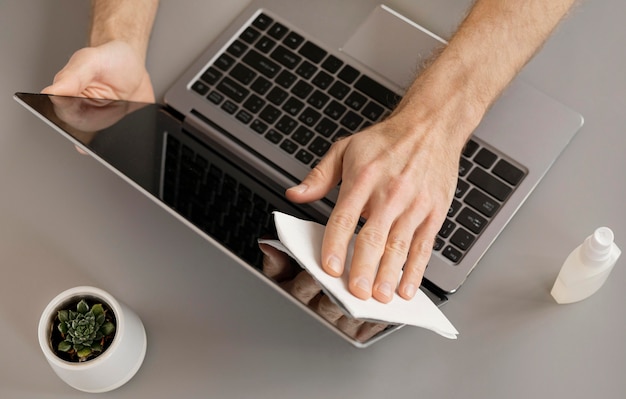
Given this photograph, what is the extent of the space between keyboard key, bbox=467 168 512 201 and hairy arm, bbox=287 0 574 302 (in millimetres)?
35

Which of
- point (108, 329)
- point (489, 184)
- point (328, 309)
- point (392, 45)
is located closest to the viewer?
point (328, 309)

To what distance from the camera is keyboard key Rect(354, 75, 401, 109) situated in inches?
38.9

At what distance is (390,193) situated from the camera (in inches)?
34.7

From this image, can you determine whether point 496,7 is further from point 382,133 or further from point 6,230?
point 6,230

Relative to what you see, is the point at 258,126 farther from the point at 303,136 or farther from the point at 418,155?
the point at 418,155

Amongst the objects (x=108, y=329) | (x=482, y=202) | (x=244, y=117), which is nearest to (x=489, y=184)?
(x=482, y=202)

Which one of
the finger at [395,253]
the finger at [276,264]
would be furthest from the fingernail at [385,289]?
the finger at [276,264]

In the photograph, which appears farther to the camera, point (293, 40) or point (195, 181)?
point (293, 40)

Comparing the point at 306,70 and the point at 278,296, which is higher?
the point at 306,70

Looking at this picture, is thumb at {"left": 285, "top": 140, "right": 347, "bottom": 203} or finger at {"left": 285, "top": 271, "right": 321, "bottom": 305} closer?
finger at {"left": 285, "top": 271, "right": 321, "bottom": 305}

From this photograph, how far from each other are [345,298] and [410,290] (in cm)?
11

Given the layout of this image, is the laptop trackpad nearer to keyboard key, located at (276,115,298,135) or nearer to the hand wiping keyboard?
keyboard key, located at (276,115,298,135)

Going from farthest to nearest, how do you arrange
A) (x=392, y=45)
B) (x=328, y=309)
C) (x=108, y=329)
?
1. (x=392, y=45)
2. (x=108, y=329)
3. (x=328, y=309)

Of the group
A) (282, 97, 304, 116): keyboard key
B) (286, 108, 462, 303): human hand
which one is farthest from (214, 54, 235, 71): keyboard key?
(286, 108, 462, 303): human hand
